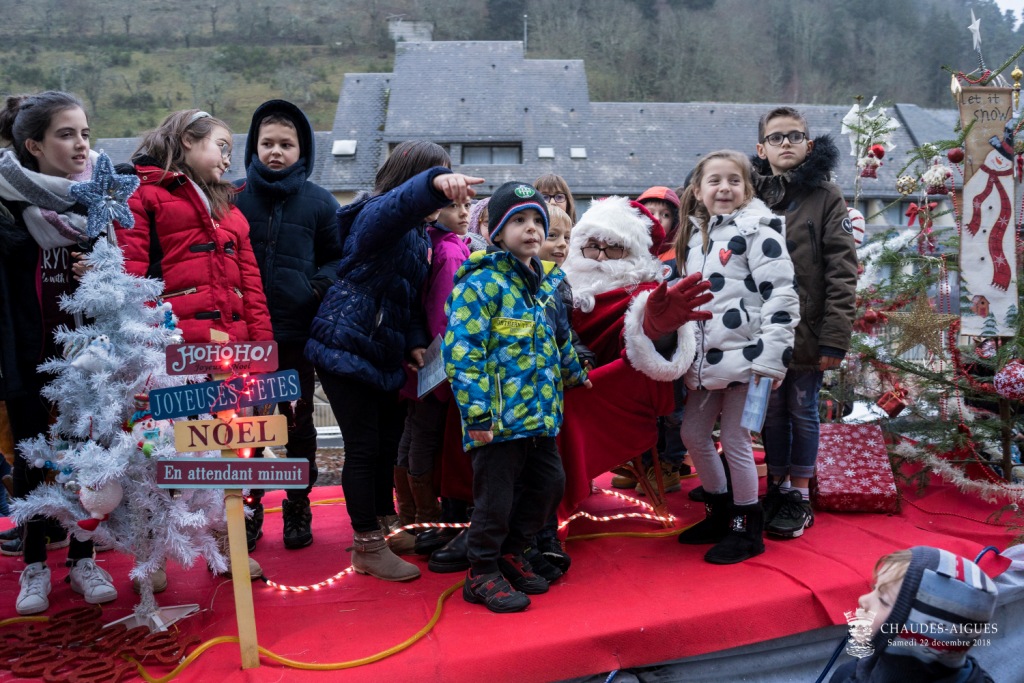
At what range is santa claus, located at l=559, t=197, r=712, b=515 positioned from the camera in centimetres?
335

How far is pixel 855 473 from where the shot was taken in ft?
13.1

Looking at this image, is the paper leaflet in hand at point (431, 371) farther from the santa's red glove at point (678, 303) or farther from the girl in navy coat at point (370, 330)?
the santa's red glove at point (678, 303)

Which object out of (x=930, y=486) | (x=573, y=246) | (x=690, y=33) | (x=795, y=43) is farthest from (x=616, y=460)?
(x=795, y=43)

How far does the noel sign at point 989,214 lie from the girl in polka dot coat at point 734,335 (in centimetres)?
157

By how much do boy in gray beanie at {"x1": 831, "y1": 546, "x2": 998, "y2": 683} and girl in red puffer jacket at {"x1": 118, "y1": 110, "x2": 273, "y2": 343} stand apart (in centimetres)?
241

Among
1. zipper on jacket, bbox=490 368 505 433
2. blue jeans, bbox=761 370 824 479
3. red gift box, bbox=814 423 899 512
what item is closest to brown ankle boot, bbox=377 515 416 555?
zipper on jacket, bbox=490 368 505 433

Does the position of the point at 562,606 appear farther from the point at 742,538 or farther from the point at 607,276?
the point at 607,276

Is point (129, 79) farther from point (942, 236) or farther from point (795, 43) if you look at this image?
point (942, 236)

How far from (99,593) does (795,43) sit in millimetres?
58266

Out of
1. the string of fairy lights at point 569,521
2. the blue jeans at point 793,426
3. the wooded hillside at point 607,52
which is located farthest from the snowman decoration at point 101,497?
the wooded hillside at point 607,52

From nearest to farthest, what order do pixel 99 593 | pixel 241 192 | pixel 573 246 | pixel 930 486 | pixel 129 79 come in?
1. pixel 99 593
2. pixel 241 192
3. pixel 573 246
4. pixel 930 486
5. pixel 129 79

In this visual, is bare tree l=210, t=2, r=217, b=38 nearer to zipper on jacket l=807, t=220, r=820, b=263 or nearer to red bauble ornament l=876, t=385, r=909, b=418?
red bauble ornament l=876, t=385, r=909, b=418

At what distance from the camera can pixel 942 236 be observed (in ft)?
15.7

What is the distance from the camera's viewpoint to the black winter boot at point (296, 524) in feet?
11.8
